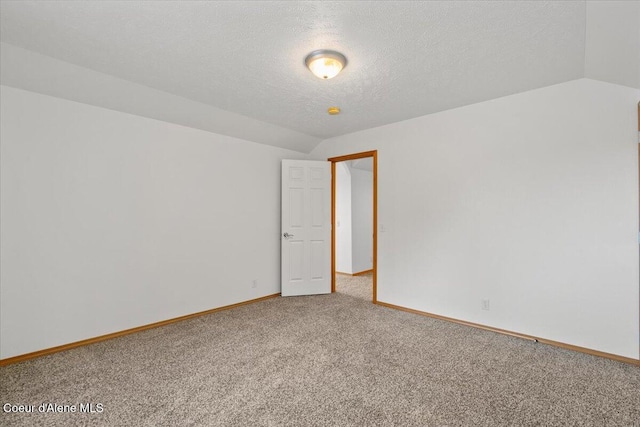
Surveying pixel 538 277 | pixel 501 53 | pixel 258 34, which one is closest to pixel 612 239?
pixel 538 277

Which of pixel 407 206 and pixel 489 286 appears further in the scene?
pixel 407 206

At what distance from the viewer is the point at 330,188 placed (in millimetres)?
4695

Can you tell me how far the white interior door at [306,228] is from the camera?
14.5 ft

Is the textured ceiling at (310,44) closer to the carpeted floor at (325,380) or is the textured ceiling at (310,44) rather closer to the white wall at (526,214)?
the white wall at (526,214)

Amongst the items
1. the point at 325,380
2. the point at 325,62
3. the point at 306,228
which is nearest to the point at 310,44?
the point at 325,62

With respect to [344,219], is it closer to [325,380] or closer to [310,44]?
[325,380]

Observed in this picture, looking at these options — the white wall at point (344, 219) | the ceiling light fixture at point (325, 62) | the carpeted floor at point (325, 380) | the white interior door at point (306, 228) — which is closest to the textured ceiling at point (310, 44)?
the ceiling light fixture at point (325, 62)

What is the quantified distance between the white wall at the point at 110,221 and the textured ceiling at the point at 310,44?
66cm

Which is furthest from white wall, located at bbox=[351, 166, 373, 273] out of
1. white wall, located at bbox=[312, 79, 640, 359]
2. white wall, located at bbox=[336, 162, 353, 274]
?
white wall, located at bbox=[312, 79, 640, 359]

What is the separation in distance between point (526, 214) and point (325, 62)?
2.42m

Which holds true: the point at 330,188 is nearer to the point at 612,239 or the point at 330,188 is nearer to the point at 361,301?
the point at 361,301

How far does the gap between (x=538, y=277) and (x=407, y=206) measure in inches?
60.6

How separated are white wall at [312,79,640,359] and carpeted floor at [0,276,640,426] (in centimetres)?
40

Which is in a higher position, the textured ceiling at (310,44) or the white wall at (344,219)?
the textured ceiling at (310,44)
